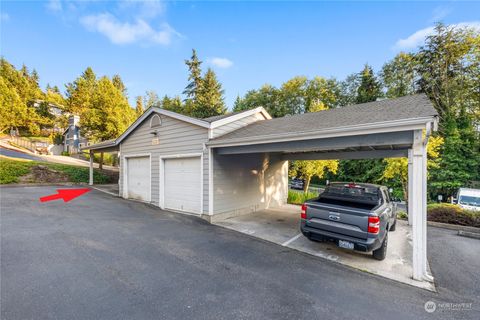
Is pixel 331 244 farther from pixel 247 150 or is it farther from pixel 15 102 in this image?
pixel 15 102

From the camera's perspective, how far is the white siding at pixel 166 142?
7.52m

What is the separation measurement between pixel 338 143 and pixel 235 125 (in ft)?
14.1

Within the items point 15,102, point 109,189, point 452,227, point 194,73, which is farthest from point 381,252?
point 15,102

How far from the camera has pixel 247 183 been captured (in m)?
8.66

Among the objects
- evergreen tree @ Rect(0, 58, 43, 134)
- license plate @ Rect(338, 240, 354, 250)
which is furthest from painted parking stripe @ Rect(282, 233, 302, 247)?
evergreen tree @ Rect(0, 58, 43, 134)

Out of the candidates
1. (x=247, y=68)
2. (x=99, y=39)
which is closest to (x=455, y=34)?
(x=247, y=68)

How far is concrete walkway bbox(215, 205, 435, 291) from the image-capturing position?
4125 mm

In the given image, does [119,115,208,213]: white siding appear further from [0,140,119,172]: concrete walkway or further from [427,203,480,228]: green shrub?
[0,140,119,172]: concrete walkway

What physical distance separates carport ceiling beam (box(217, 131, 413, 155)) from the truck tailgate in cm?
147

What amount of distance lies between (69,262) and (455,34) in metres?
30.7

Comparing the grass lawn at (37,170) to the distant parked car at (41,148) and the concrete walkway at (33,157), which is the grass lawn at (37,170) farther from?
the distant parked car at (41,148)

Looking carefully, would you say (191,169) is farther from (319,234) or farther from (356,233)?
(356,233)

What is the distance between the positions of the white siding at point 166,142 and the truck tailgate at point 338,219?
3894mm

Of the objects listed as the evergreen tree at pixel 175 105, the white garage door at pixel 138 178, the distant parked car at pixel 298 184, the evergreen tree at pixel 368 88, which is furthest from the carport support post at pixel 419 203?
the evergreen tree at pixel 175 105
